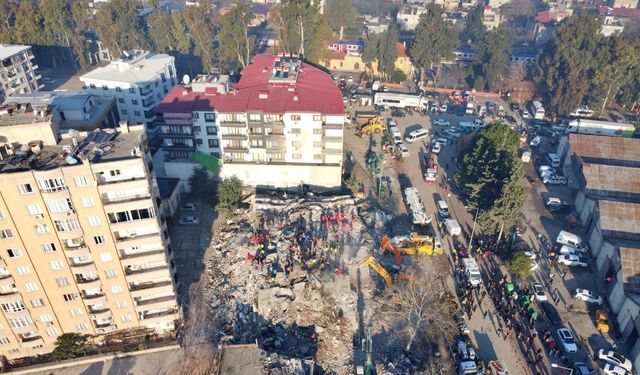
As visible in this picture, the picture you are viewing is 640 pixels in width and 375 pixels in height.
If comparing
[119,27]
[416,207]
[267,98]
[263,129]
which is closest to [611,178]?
[416,207]

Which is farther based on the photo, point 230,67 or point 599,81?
point 230,67

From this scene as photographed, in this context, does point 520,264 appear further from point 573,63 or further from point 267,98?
point 573,63

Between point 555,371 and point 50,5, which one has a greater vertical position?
point 50,5

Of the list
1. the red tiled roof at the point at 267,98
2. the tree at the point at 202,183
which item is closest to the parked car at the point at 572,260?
the red tiled roof at the point at 267,98

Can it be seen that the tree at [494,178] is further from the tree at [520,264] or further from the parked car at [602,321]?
the parked car at [602,321]

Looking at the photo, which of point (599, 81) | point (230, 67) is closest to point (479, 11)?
point (599, 81)

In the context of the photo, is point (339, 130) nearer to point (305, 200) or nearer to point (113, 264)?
point (305, 200)

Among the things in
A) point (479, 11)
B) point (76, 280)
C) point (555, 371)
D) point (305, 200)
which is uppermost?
point (479, 11)
